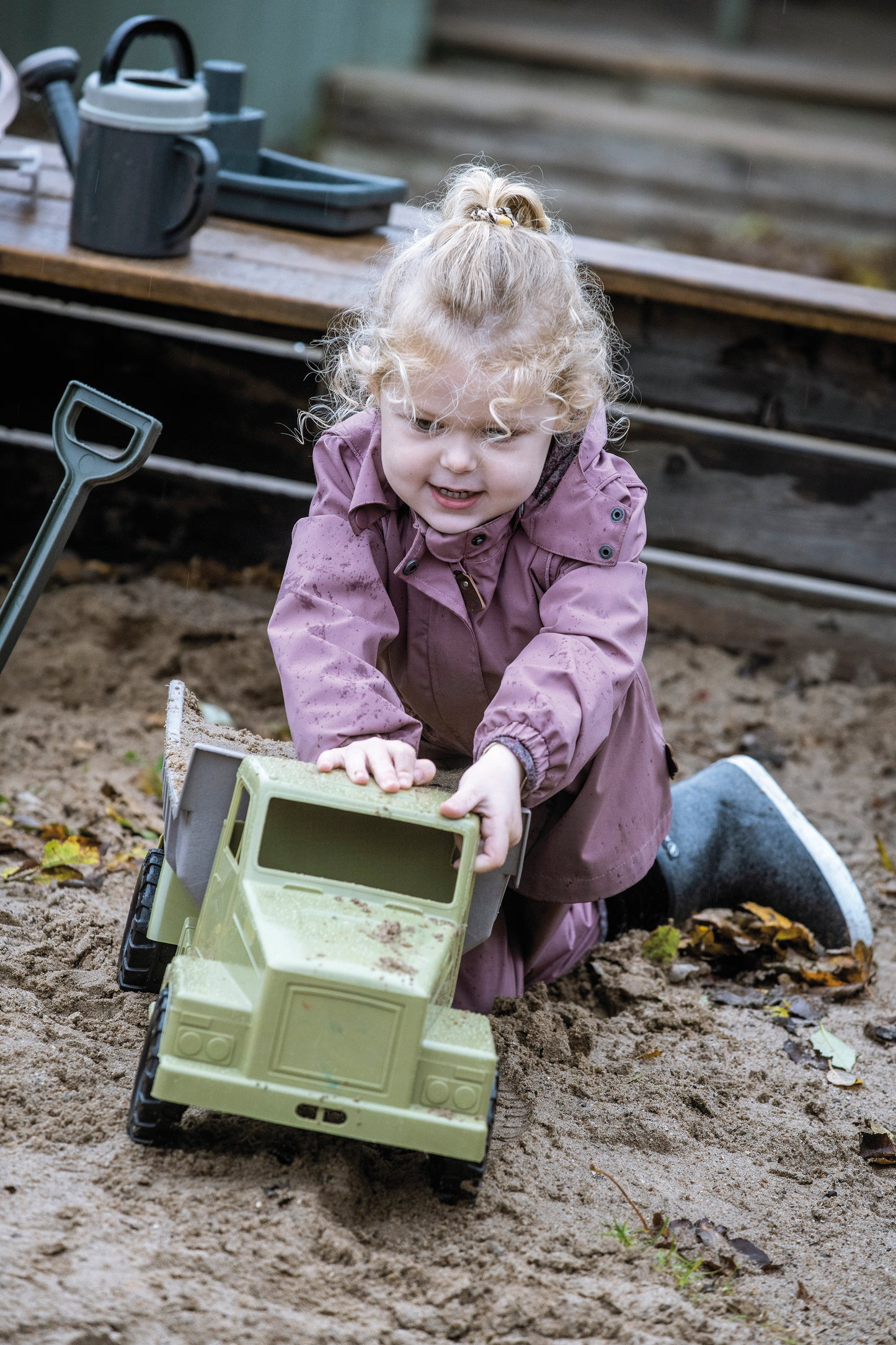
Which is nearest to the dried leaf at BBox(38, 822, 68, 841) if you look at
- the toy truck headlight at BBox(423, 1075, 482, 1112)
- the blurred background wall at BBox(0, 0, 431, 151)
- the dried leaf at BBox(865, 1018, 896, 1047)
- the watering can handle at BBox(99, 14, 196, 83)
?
the toy truck headlight at BBox(423, 1075, 482, 1112)

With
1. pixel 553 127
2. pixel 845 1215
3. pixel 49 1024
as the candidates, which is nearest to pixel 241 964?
pixel 49 1024

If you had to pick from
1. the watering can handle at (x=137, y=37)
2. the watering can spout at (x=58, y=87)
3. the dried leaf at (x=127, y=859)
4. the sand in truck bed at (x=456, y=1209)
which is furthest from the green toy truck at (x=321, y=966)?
the watering can spout at (x=58, y=87)

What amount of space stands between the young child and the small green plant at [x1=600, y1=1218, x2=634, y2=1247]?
19.7 inches

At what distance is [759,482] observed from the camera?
4.13 metres

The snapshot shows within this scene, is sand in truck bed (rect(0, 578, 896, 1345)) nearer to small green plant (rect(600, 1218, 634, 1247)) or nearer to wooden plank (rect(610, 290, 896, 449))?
small green plant (rect(600, 1218, 634, 1247))

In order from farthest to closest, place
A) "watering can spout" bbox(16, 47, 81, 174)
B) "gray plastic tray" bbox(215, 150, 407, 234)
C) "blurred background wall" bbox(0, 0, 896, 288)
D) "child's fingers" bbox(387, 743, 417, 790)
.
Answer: "blurred background wall" bbox(0, 0, 896, 288), "gray plastic tray" bbox(215, 150, 407, 234), "watering can spout" bbox(16, 47, 81, 174), "child's fingers" bbox(387, 743, 417, 790)

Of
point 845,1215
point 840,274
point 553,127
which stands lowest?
point 845,1215

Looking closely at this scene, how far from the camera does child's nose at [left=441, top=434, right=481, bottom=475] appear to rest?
196 cm

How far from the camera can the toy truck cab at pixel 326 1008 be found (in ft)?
5.16

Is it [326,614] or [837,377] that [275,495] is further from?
[326,614]

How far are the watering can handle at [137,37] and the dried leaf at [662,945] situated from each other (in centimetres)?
223

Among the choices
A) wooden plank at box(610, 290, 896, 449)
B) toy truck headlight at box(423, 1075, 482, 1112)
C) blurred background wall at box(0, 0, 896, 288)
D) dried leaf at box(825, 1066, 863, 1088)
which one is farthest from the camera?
blurred background wall at box(0, 0, 896, 288)

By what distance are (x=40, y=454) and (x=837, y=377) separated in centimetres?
242

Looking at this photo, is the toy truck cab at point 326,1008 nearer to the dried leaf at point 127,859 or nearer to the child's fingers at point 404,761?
the child's fingers at point 404,761
